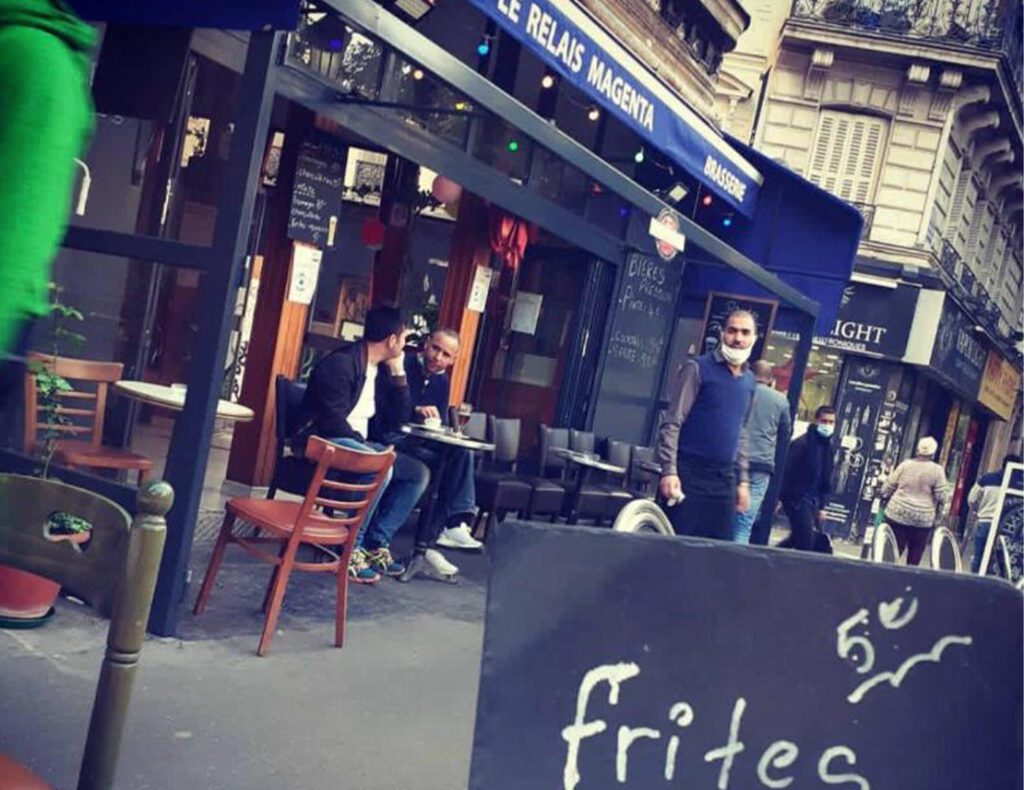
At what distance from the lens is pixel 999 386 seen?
28.4m

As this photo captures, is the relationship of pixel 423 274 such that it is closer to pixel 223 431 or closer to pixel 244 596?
pixel 223 431

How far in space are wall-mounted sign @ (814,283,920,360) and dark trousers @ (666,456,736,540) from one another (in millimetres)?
14330

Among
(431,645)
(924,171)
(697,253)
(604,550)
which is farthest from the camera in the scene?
(924,171)

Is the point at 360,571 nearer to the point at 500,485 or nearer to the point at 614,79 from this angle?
the point at 500,485

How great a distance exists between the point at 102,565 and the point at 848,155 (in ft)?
70.4

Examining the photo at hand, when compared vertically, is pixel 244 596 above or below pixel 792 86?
below

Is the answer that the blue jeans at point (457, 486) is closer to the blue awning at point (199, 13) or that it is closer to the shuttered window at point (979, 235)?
the blue awning at point (199, 13)

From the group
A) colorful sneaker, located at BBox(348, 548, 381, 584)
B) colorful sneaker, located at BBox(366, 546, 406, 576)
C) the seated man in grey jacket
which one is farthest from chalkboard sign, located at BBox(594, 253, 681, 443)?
colorful sneaker, located at BBox(348, 548, 381, 584)

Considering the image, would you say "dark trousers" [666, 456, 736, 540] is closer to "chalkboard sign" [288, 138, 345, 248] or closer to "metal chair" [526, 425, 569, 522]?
"metal chair" [526, 425, 569, 522]

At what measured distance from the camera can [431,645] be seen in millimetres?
5824

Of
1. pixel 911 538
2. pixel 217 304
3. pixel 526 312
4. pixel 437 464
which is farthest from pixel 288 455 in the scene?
pixel 911 538

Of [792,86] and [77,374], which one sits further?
[792,86]

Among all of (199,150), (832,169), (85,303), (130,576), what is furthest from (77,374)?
(832,169)

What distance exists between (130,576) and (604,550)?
750 millimetres
